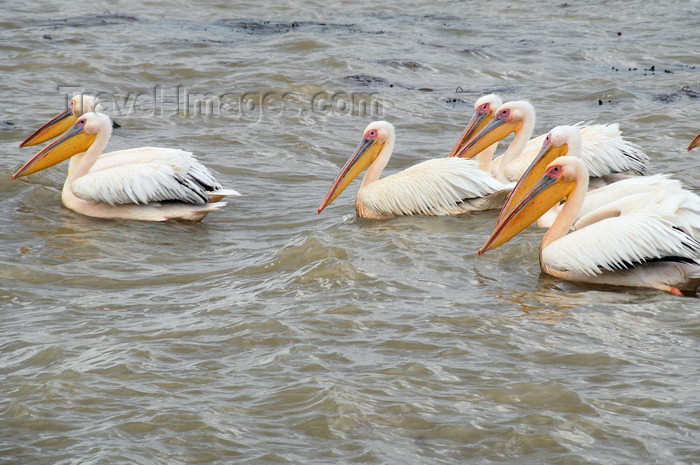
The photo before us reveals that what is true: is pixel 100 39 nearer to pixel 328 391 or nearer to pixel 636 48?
pixel 636 48

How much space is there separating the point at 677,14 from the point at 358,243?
9.70 m

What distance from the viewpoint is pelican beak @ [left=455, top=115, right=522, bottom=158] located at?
692cm

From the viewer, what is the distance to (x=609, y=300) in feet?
15.4

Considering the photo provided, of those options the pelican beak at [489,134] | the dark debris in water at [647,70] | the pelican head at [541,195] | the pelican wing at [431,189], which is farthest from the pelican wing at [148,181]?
the dark debris in water at [647,70]

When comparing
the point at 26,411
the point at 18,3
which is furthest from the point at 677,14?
the point at 26,411

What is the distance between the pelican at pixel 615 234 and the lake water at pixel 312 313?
0.13 m

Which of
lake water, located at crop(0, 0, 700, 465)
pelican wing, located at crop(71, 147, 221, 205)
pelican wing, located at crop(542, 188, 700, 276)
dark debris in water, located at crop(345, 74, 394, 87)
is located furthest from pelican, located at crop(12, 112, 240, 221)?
dark debris in water, located at crop(345, 74, 394, 87)

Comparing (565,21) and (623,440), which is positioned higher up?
(565,21)

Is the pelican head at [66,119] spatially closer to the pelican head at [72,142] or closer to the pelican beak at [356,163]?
the pelican head at [72,142]

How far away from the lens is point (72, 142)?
669 cm

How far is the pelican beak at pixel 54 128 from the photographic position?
7.20 meters

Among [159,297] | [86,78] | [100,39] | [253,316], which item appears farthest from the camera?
[100,39]

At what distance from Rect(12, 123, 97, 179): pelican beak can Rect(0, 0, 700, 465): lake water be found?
0.21 m

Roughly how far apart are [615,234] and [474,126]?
2.46 meters
